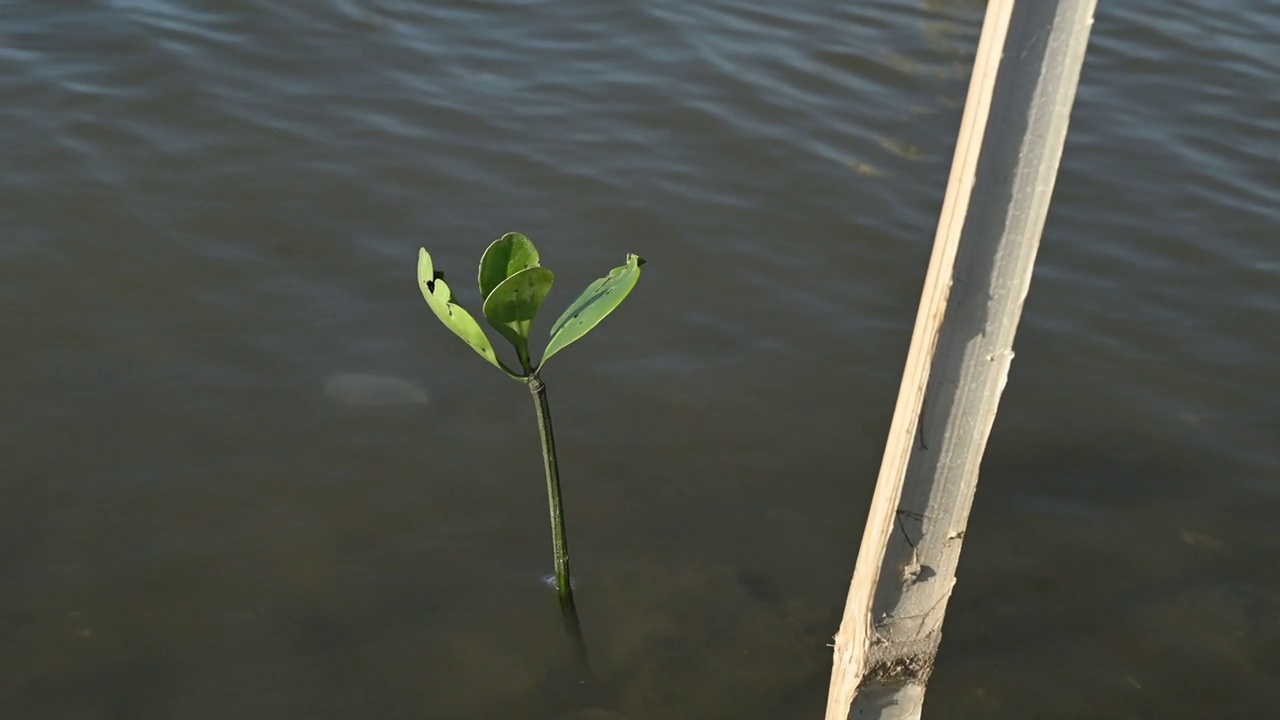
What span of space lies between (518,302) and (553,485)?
0.42 meters

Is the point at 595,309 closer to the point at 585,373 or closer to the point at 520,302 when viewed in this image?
the point at 520,302

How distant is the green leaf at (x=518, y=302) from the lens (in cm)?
210

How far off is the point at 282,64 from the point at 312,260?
1.49m

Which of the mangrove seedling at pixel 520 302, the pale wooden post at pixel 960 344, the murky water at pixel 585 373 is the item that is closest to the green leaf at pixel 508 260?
the mangrove seedling at pixel 520 302

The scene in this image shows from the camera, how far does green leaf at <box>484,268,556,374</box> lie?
210 centimetres

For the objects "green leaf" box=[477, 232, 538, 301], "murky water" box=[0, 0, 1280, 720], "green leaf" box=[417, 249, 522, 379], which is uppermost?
"green leaf" box=[477, 232, 538, 301]

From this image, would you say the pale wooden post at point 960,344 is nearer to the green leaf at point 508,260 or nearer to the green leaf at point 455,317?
the green leaf at point 455,317

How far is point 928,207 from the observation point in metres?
4.59

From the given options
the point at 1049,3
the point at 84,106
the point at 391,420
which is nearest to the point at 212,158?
the point at 84,106

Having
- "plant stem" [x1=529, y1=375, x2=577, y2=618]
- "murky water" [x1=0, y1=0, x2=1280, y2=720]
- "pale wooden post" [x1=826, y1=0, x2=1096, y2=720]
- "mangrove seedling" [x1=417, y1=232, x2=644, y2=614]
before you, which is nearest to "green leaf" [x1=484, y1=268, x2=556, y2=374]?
"mangrove seedling" [x1=417, y1=232, x2=644, y2=614]

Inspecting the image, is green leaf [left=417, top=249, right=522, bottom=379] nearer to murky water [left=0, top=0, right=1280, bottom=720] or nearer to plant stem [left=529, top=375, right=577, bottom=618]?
plant stem [left=529, top=375, right=577, bottom=618]

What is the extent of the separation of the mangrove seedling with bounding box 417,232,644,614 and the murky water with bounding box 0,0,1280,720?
858mm

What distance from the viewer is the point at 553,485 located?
2.39 m

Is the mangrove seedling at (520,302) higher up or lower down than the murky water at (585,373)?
higher up
